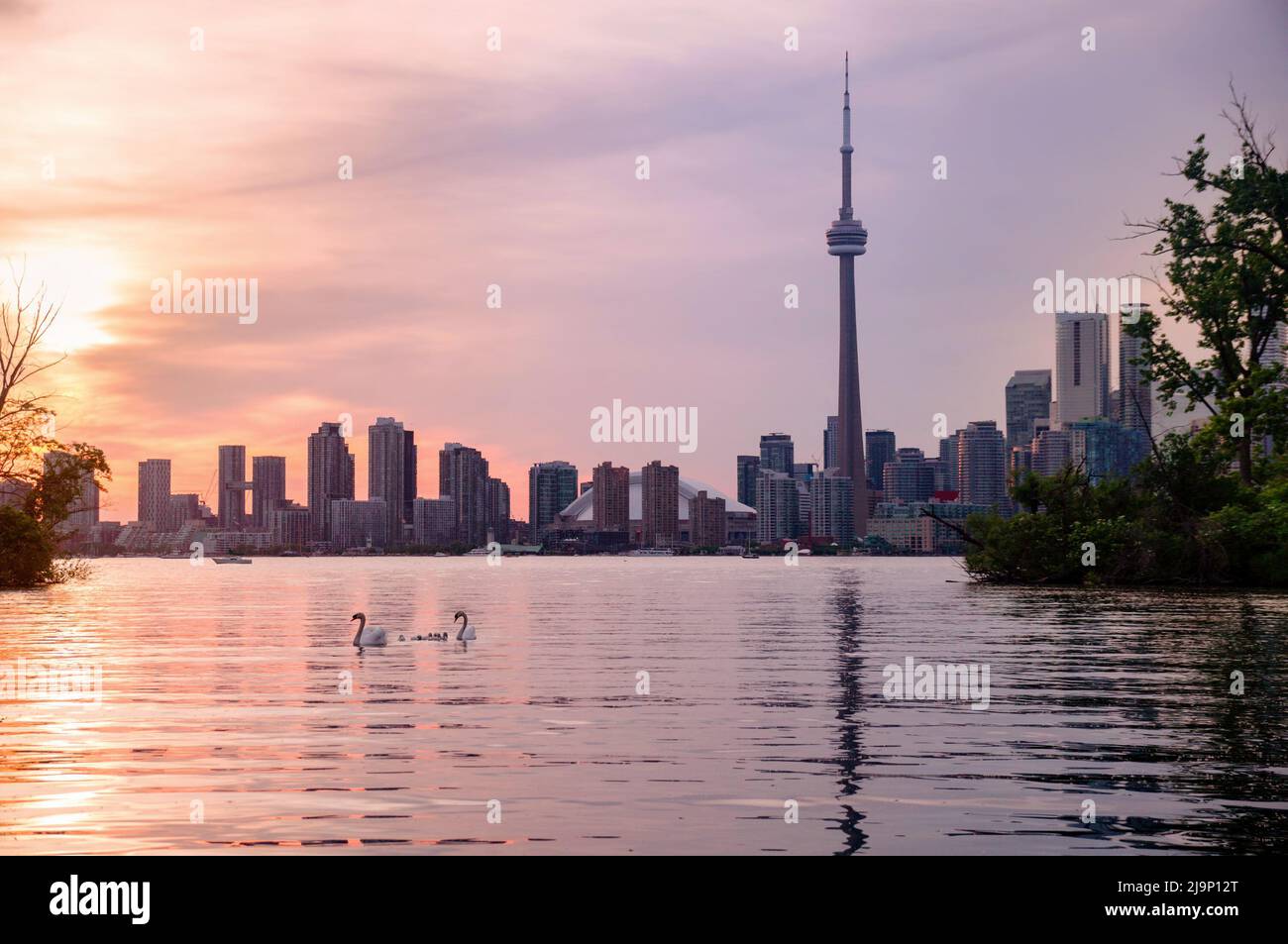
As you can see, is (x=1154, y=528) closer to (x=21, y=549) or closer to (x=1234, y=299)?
(x=1234, y=299)

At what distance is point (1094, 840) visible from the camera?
47.0 feet

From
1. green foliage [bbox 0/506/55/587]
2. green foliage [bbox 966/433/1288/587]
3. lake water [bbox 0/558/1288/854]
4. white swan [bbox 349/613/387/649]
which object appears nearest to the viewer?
lake water [bbox 0/558/1288/854]

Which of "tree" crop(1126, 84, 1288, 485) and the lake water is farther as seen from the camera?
"tree" crop(1126, 84, 1288, 485)

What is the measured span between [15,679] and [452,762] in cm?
1728

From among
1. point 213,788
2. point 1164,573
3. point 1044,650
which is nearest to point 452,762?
point 213,788

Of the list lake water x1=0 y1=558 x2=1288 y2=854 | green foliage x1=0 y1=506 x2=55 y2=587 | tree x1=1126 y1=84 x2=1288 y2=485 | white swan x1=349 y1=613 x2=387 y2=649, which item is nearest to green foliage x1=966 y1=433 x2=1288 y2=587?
tree x1=1126 y1=84 x2=1288 y2=485

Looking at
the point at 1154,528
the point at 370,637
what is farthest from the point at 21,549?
the point at 1154,528

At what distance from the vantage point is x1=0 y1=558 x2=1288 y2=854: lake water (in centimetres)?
1498

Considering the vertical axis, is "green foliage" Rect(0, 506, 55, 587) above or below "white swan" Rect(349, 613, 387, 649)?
above

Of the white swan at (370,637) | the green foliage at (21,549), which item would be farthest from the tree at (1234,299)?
the green foliage at (21,549)

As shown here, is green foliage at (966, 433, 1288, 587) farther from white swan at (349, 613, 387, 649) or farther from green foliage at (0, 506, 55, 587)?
green foliage at (0, 506, 55, 587)

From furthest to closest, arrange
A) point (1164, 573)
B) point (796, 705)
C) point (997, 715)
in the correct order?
1. point (1164, 573)
2. point (796, 705)
3. point (997, 715)

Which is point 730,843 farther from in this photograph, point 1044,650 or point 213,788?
point 1044,650

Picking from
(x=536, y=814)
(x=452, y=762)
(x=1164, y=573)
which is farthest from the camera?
(x=1164, y=573)
